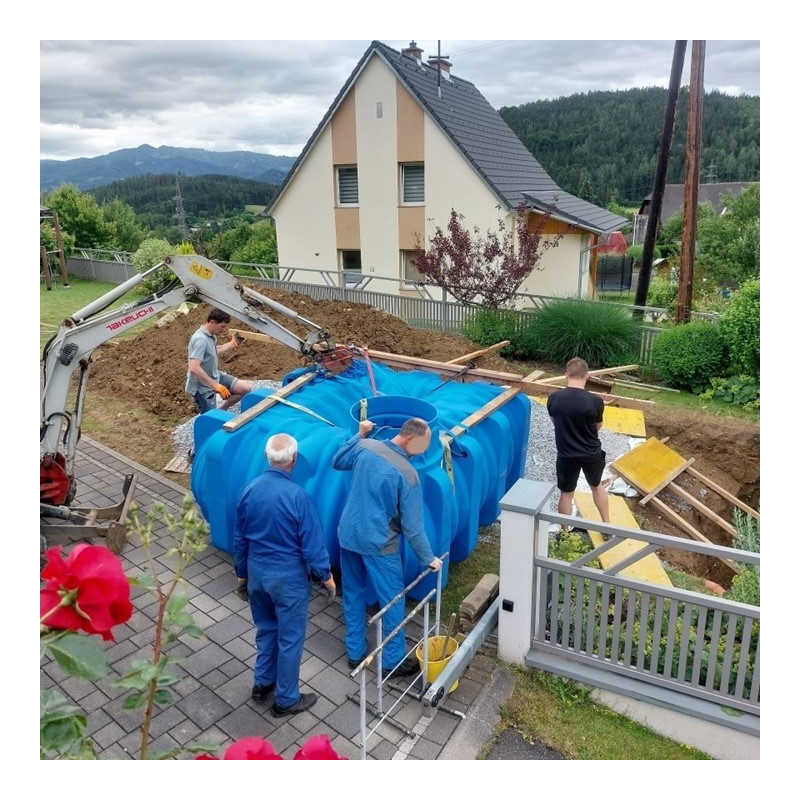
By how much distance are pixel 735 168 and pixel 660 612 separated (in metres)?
69.1

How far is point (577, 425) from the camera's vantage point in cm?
623

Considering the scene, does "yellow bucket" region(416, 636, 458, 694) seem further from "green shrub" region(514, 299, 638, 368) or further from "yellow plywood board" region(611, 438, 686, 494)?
"green shrub" region(514, 299, 638, 368)

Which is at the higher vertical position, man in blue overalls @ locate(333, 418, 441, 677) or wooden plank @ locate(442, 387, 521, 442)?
wooden plank @ locate(442, 387, 521, 442)

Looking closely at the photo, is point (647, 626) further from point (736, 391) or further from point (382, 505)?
point (736, 391)

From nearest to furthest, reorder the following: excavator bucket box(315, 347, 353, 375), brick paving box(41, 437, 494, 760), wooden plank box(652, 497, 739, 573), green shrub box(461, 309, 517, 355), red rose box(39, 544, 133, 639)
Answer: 1. red rose box(39, 544, 133, 639)
2. brick paving box(41, 437, 494, 760)
3. excavator bucket box(315, 347, 353, 375)
4. wooden plank box(652, 497, 739, 573)
5. green shrub box(461, 309, 517, 355)

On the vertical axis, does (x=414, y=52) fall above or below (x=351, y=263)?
above

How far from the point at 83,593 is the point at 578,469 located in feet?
18.7

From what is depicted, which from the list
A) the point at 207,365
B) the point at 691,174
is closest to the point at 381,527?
the point at 207,365

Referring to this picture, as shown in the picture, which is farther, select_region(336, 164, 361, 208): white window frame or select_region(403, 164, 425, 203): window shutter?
select_region(336, 164, 361, 208): white window frame

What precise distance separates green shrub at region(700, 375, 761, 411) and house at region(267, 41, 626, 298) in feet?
26.8

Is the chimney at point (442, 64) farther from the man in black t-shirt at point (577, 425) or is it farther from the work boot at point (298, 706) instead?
the work boot at point (298, 706)

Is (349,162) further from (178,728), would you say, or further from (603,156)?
(603,156)

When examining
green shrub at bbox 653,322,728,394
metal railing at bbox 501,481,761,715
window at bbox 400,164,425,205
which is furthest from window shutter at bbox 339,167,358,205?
metal railing at bbox 501,481,761,715

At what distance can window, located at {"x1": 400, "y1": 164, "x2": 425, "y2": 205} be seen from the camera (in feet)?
63.8
